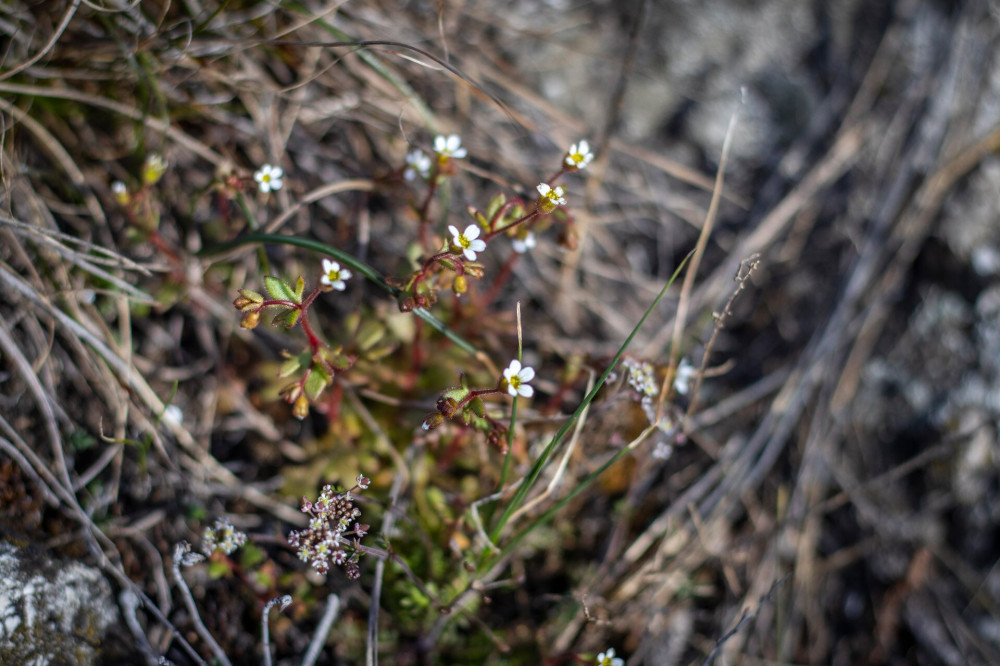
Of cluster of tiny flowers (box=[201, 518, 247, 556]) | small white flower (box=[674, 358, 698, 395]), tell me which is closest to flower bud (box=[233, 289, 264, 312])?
cluster of tiny flowers (box=[201, 518, 247, 556])

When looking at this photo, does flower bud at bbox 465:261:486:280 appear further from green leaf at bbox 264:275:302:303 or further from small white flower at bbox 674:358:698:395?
small white flower at bbox 674:358:698:395

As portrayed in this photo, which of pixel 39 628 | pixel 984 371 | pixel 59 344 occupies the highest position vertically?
pixel 59 344

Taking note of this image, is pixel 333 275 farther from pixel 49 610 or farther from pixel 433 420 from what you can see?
pixel 49 610

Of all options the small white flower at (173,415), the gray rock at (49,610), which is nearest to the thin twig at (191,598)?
the gray rock at (49,610)

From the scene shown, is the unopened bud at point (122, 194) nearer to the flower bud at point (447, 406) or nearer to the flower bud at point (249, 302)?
the flower bud at point (249, 302)

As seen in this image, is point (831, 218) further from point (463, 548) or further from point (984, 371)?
point (463, 548)

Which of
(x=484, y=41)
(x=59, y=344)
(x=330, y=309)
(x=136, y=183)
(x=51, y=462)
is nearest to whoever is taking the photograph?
(x=51, y=462)

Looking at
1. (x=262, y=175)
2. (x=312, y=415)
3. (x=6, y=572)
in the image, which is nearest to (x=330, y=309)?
(x=312, y=415)
